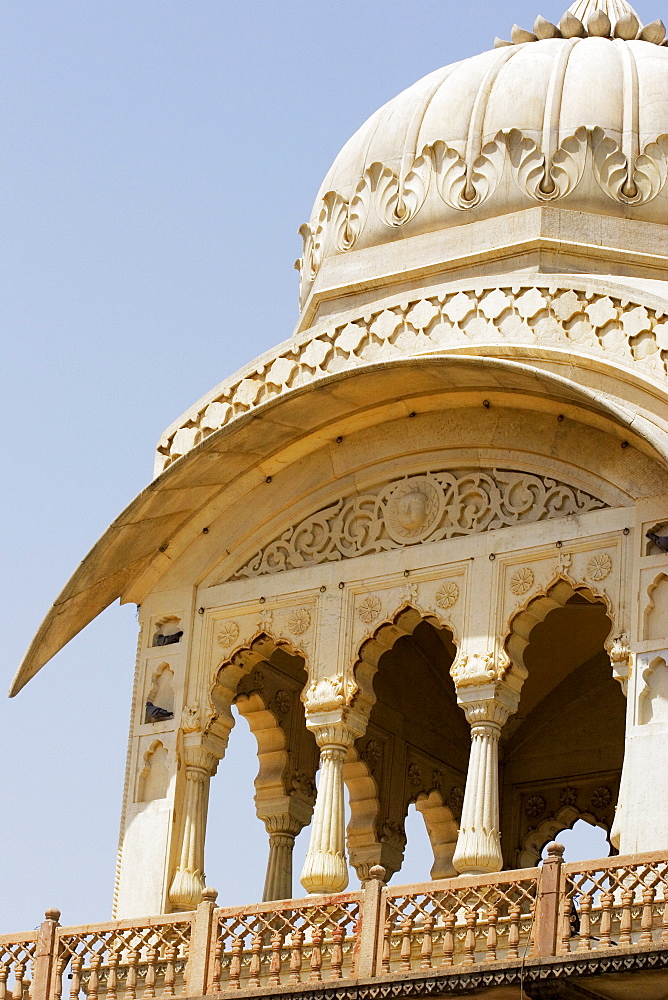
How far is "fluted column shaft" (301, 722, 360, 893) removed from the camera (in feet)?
45.2

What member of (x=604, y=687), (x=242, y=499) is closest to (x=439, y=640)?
(x=604, y=687)

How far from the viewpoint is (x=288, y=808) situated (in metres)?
15.5

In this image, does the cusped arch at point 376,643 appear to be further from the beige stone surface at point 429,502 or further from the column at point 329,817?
the column at point 329,817

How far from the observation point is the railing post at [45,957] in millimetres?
13391

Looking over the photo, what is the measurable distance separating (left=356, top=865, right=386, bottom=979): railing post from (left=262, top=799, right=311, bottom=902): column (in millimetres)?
2730

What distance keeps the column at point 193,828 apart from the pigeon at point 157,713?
0.22 m

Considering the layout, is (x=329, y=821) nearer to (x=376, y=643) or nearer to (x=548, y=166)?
(x=376, y=643)

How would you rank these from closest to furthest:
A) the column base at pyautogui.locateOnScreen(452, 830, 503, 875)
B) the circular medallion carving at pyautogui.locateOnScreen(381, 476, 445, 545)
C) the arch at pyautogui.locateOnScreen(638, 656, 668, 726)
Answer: the arch at pyautogui.locateOnScreen(638, 656, 668, 726), the column base at pyautogui.locateOnScreen(452, 830, 503, 875), the circular medallion carving at pyautogui.locateOnScreen(381, 476, 445, 545)

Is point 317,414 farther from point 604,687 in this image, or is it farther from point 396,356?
point 604,687

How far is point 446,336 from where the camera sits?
14398 mm

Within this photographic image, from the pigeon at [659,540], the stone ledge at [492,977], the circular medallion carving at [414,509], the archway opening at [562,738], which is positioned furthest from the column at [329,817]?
the archway opening at [562,738]

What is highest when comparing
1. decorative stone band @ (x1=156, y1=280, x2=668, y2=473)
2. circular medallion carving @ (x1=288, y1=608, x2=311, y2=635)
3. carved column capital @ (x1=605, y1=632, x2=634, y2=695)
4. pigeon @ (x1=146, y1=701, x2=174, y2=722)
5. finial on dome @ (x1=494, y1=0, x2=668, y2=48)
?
finial on dome @ (x1=494, y1=0, x2=668, y2=48)

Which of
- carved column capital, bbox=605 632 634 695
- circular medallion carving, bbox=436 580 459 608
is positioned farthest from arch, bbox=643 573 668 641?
circular medallion carving, bbox=436 580 459 608

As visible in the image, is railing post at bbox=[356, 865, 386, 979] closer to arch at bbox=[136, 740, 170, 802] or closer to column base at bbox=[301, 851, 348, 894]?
column base at bbox=[301, 851, 348, 894]
